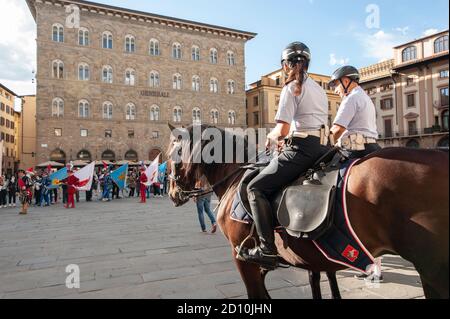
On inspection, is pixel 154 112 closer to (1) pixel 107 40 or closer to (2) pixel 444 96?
(1) pixel 107 40

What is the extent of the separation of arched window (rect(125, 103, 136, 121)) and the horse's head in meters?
38.3

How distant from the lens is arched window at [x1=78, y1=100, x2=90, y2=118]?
1491 inches

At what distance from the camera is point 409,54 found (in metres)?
42.8

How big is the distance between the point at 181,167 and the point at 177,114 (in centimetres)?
3972

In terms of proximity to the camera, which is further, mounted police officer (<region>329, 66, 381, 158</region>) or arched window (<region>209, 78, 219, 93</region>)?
arched window (<region>209, 78, 219, 93</region>)

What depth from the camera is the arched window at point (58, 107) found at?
36.6 metres

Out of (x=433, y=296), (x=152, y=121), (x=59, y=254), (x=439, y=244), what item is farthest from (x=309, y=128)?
(x=152, y=121)

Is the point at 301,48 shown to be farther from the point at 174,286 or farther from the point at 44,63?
the point at 44,63

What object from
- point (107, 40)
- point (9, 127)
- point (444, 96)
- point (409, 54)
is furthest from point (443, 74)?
point (9, 127)

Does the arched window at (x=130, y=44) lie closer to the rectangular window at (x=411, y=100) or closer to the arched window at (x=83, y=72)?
the arched window at (x=83, y=72)

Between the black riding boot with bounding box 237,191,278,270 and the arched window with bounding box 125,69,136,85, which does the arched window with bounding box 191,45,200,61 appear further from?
the black riding boot with bounding box 237,191,278,270

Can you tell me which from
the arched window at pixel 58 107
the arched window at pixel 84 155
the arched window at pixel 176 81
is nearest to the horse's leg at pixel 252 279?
the arched window at pixel 84 155

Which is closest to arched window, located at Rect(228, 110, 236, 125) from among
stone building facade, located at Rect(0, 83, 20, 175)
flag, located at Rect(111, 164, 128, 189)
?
flag, located at Rect(111, 164, 128, 189)

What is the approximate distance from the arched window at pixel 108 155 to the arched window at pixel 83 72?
919cm
